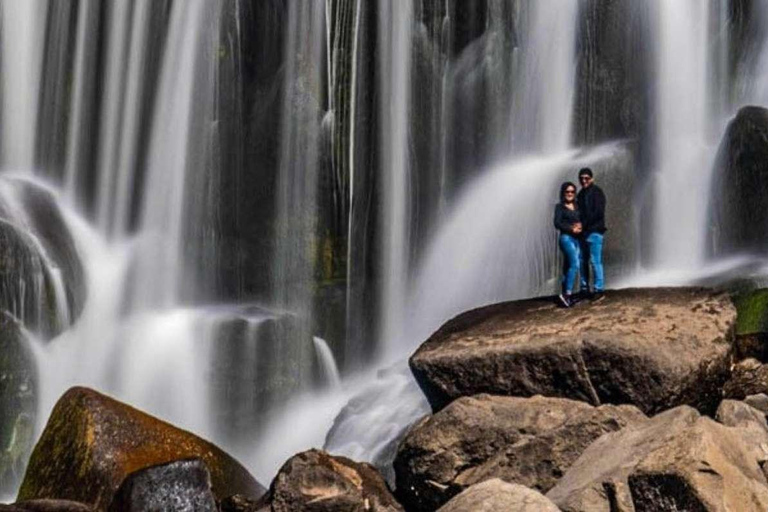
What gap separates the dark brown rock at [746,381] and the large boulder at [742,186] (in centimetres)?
673

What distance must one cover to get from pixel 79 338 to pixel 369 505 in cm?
1123

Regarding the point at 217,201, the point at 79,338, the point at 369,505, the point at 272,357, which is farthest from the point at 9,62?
the point at 369,505

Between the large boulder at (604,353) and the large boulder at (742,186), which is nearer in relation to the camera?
the large boulder at (604,353)

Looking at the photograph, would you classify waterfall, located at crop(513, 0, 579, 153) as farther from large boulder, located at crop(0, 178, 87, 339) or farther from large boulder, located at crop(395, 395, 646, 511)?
large boulder, located at crop(395, 395, 646, 511)

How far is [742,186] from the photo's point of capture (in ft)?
67.6

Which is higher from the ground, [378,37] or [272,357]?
[378,37]

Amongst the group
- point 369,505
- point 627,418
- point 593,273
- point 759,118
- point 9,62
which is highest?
point 9,62

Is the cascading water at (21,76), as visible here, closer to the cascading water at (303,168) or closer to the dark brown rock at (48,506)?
the cascading water at (303,168)

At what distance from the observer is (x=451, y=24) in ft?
87.6

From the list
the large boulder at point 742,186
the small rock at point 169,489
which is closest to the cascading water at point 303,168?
the large boulder at point 742,186

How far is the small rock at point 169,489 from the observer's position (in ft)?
41.0

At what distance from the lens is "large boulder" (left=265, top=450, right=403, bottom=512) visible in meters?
12.4

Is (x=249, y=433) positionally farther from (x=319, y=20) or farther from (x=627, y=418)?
(x=627, y=418)

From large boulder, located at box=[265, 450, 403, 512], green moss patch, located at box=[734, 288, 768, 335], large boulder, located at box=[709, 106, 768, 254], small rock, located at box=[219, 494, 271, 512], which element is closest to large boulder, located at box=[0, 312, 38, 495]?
small rock, located at box=[219, 494, 271, 512]
